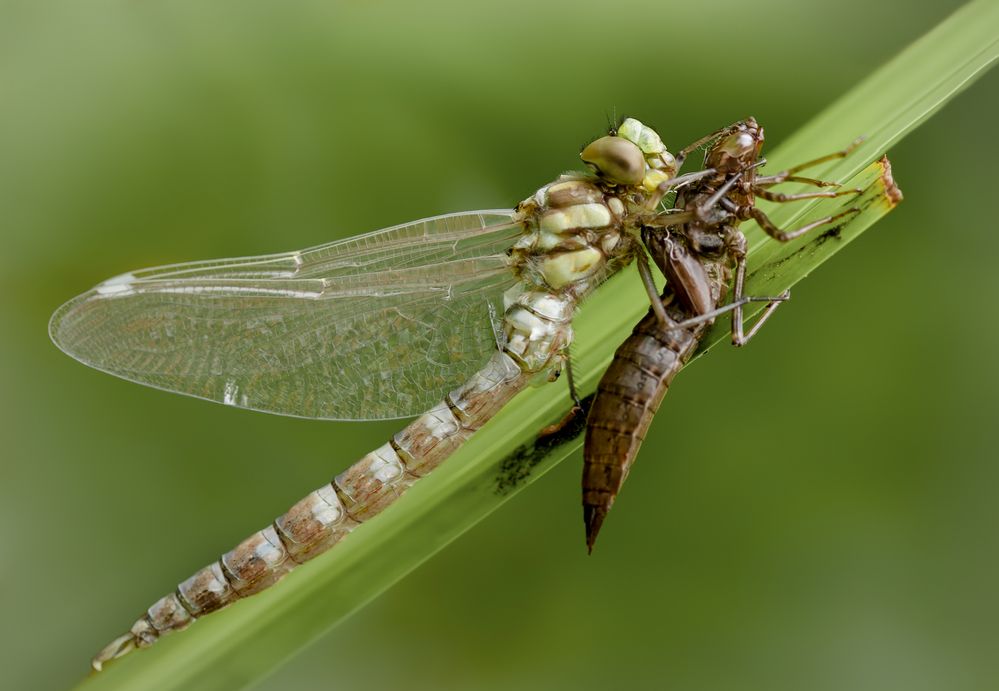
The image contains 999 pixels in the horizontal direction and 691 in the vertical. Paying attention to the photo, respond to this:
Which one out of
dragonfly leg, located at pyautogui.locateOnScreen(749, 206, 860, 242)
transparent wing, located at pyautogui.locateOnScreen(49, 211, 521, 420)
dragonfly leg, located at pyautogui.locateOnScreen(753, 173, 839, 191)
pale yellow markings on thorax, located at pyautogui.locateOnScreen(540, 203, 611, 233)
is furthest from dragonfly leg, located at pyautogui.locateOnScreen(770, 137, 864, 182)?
transparent wing, located at pyautogui.locateOnScreen(49, 211, 521, 420)

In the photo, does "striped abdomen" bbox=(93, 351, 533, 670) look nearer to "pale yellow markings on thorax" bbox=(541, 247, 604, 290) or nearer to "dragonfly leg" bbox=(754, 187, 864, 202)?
"pale yellow markings on thorax" bbox=(541, 247, 604, 290)

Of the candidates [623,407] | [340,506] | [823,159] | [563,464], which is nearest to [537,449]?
[623,407]

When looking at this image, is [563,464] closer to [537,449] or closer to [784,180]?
[537,449]

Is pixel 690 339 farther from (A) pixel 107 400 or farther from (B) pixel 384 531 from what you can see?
(A) pixel 107 400

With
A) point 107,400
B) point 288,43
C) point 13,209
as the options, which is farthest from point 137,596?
point 288,43

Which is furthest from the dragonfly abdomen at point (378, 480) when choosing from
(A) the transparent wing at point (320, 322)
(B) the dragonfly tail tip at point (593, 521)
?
(B) the dragonfly tail tip at point (593, 521)

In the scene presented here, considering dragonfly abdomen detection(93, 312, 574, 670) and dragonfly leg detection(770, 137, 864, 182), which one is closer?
dragonfly leg detection(770, 137, 864, 182)
